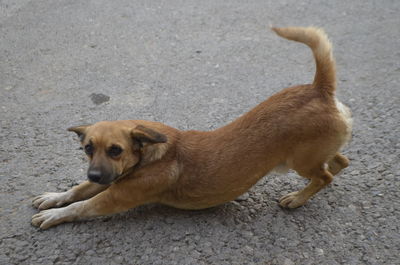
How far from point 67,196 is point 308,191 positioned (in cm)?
196

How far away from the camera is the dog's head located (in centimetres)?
267

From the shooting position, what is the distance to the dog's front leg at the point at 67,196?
125 inches

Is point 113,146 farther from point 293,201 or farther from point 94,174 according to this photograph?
point 293,201

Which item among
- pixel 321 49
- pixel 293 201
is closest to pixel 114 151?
pixel 293 201

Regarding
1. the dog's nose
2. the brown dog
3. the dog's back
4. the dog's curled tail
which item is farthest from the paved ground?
the dog's curled tail

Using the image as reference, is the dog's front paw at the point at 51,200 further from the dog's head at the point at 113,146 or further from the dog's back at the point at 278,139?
the dog's back at the point at 278,139

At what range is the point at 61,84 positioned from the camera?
4.91 metres

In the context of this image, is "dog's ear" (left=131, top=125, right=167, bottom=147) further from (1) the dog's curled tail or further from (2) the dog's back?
(1) the dog's curled tail

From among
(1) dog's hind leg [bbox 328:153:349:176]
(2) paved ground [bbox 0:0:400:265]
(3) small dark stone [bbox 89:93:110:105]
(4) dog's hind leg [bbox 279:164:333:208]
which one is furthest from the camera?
(3) small dark stone [bbox 89:93:110:105]

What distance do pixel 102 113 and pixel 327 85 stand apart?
2.55 m

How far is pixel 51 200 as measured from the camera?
316 centimetres

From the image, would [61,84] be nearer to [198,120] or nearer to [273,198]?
[198,120]

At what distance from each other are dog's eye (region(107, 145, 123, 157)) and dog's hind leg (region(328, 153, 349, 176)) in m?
1.76

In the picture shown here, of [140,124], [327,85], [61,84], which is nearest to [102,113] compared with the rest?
[61,84]
